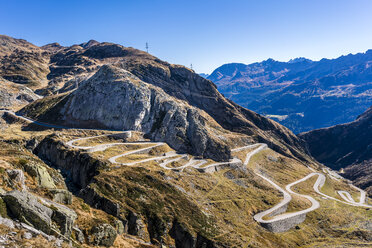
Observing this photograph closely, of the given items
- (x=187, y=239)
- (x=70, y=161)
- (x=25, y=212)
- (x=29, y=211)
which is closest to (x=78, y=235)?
(x=29, y=211)

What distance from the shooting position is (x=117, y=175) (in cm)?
7162

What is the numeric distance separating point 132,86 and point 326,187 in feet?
451

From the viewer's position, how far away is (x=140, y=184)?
72.5m

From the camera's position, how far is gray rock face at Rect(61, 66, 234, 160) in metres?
130

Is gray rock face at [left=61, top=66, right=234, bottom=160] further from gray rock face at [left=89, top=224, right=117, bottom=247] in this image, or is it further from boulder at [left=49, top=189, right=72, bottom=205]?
gray rock face at [left=89, top=224, right=117, bottom=247]

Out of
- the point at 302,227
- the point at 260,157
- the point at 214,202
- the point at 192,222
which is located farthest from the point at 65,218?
the point at 260,157

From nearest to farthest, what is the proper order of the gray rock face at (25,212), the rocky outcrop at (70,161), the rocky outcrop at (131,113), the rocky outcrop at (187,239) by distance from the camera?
the gray rock face at (25,212), the rocky outcrop at (187,239), the rocky outcrop at (70,161), the rocky outcrop at (131,113)

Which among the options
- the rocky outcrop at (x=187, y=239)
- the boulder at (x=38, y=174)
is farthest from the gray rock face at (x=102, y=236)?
the rocky outcrop at (x=187, y=239)

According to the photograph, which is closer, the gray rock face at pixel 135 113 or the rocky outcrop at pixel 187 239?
the rocky outcrop at pixel 187 239

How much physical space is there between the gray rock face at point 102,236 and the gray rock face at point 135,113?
96427mm

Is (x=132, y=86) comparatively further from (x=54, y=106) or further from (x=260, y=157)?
(x=260, y=157)

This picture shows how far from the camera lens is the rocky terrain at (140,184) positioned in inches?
1220

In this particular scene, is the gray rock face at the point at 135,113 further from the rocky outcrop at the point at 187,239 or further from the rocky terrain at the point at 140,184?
the rocky outcrop at the point at 187,239

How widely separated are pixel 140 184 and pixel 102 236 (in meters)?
41.7
